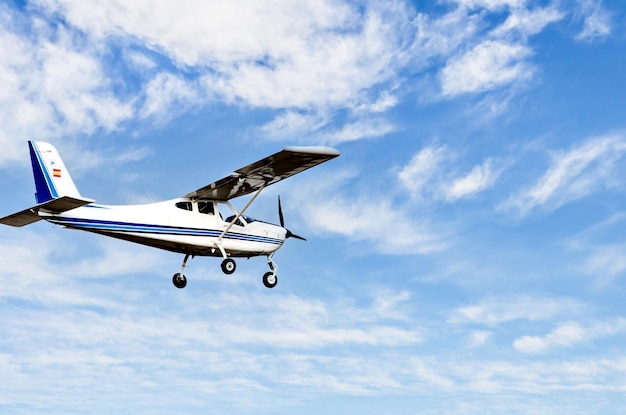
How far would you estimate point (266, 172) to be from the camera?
104 feet

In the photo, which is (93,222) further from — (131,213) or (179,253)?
(179,253)

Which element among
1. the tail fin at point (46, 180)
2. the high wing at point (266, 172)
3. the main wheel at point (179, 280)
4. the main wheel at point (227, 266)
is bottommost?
the main wheel at point (179, 280)

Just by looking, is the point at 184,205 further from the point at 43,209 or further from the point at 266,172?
the point at 43,209

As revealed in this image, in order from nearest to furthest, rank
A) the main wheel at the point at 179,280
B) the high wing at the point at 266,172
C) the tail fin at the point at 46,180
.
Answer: the high wing at the point at 266,172, the tail fin at the point at 46,180, the main wheel at the point at 179,280

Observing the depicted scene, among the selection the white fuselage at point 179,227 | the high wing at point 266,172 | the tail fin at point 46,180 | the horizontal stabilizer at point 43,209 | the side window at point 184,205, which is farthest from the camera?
the side window at point 184,205

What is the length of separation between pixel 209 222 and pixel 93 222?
394 centimetres

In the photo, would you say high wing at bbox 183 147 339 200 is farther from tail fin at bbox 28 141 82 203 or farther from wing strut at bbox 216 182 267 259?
tail fin at bbox 28 141 82 203

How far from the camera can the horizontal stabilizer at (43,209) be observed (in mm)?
28797

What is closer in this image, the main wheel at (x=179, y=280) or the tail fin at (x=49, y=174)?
the tail fin at (x=49, y=174)

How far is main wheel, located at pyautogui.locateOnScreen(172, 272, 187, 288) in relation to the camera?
1294 inches

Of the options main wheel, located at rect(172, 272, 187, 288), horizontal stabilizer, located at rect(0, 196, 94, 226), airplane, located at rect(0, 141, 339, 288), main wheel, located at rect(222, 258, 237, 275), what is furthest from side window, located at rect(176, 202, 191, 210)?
horizontal stabilizer, located at rect(0, 196, 94, 226)

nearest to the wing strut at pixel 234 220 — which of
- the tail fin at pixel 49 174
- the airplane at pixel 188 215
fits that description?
the airplane at pixel 188 215

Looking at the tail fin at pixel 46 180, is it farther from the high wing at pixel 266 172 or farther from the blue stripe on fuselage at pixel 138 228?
the high wing at pixel 266 172

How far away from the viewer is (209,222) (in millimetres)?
32312
